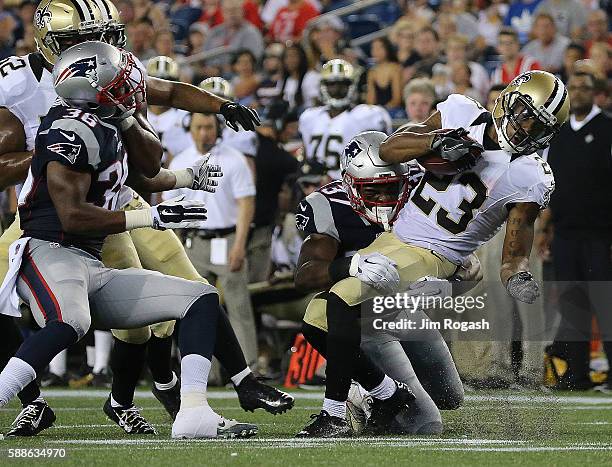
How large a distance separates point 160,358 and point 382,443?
4.41 ft

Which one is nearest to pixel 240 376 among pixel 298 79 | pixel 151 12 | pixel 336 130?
pixel 336 130

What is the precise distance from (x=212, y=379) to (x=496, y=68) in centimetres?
431

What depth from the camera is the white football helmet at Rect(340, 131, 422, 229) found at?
549 cm

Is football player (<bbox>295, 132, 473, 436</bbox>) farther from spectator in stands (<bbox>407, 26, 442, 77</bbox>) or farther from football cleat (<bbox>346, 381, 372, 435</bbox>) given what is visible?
spectator in stands (<bbox>407, 26, 442, 77</bbox>)

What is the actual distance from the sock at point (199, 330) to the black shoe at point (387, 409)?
904 millimetres

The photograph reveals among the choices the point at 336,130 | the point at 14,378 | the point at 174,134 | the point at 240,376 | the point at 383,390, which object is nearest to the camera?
the point at 14,378

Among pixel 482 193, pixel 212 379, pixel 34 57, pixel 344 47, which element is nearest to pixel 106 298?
pixel 34 57

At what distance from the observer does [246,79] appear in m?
11.8

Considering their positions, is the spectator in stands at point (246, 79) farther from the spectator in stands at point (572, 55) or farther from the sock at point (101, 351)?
the sock at point (101, 351)

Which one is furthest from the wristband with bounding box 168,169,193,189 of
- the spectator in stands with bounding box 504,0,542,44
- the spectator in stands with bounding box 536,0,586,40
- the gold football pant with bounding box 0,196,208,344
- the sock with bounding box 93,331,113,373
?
the spectator in stands with bounding box 504,0,542,44

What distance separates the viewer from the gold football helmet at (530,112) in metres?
5.46

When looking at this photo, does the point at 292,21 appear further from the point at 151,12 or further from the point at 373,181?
the point at 373,181

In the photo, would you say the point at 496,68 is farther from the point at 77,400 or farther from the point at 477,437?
the point at 477,437

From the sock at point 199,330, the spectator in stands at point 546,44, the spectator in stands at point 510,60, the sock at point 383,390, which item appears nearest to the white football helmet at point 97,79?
the sock at point 199,330
